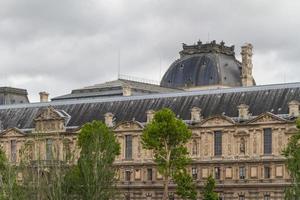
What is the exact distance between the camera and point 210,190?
4732 inches

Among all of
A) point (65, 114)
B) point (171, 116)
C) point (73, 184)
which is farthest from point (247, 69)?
point (73, 184)

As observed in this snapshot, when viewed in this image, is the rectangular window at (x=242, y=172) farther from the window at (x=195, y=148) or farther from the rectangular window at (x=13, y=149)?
the rectangular window at (x=13, y=149)

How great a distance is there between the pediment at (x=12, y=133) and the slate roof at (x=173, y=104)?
2.17 m

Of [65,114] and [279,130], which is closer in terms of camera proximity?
[279,130]

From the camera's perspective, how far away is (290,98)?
124 metres

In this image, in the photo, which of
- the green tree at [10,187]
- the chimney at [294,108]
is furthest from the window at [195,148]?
the green tree at [10,187]

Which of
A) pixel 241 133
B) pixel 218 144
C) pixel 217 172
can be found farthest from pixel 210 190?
pixel 241 133

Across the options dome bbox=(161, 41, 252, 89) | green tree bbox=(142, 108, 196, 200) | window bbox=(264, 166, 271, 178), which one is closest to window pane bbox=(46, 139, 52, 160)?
green tree bbox=(142, 108, 196, 200)

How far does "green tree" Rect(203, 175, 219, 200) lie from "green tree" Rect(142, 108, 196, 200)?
16.7ft

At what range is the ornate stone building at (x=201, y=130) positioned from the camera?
4872 inches

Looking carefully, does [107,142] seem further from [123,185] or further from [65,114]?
[65,114]

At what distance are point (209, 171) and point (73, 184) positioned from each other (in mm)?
38093

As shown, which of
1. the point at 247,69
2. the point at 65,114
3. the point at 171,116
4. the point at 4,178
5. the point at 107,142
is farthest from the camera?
the point at 247,69

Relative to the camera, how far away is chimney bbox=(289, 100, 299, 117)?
121 m
